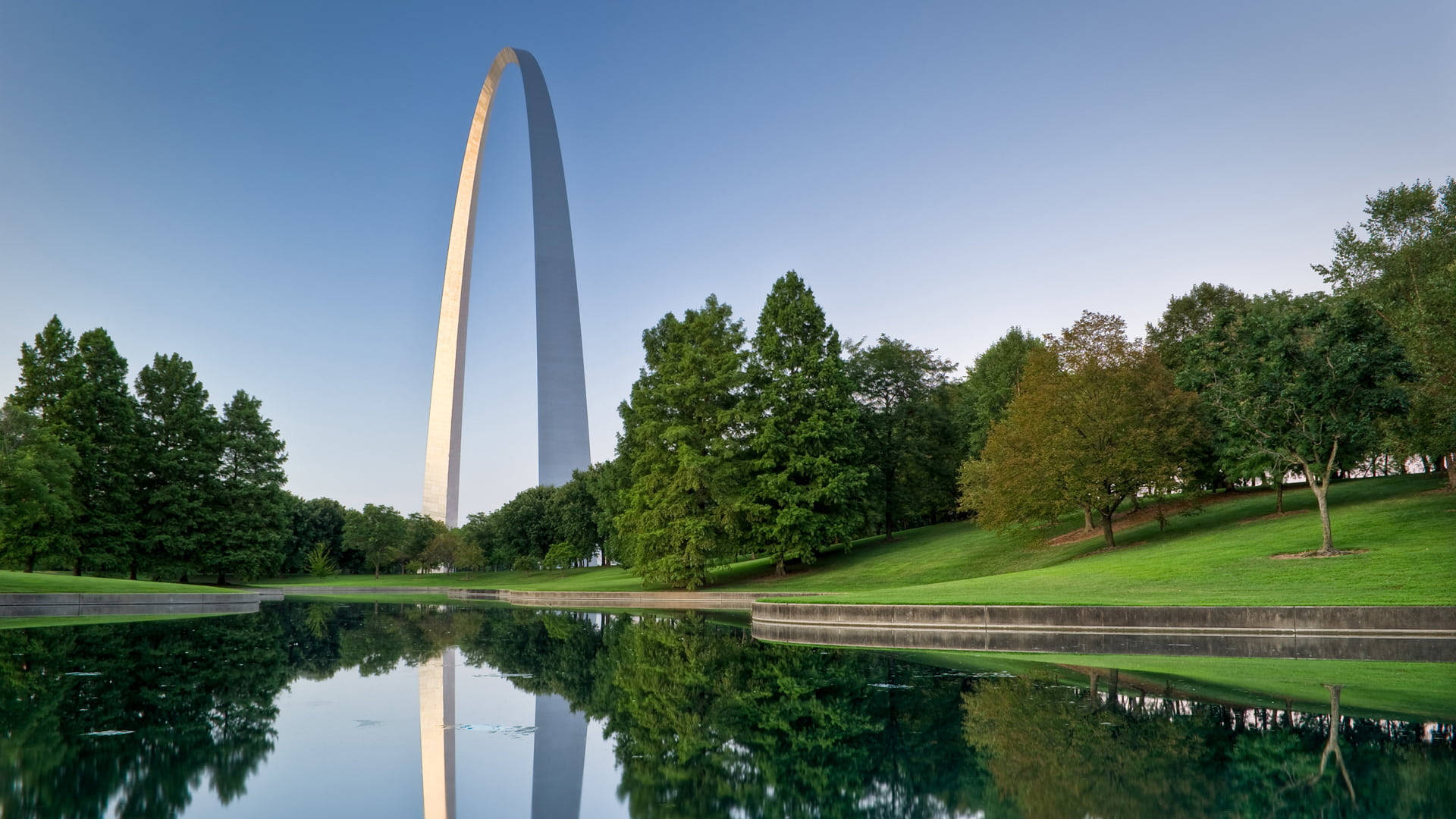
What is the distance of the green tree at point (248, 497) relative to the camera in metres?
49.2

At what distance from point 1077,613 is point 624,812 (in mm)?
13046

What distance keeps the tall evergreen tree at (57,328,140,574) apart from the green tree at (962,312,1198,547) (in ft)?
128

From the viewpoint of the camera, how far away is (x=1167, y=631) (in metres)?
16.3

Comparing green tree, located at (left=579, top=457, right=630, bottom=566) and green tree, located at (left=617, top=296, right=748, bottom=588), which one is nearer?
green tree, located at (left=617, top=296, right=748, bottom=588)

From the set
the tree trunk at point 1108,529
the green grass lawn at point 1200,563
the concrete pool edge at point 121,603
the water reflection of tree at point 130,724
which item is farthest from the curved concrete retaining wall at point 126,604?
the tree trunk at point 1108,529

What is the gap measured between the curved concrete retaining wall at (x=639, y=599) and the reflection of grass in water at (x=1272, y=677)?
16.2 meters

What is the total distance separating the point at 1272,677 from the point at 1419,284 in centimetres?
2609

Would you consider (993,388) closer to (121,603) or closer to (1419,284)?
(1419,284)

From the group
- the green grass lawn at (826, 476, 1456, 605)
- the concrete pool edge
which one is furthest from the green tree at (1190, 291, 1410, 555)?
the concrete pool edge

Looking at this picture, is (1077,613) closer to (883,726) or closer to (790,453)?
(883,726)

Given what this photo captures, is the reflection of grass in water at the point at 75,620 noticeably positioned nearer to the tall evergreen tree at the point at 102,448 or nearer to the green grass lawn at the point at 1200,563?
the tall evergreen tree at the point at 102,448

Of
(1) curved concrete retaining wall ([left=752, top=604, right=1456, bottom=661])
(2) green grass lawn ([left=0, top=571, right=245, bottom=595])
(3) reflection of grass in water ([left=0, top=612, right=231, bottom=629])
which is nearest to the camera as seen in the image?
(1) curved concrete retaining wall ([left=752, top=604, right=1456, bottom=661])

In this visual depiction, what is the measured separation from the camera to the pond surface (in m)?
5.84

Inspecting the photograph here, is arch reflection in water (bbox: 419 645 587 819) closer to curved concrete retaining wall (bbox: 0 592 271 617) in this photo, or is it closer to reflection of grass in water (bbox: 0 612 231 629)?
reflection of grass in water (bbox: 0 612 231 629)
